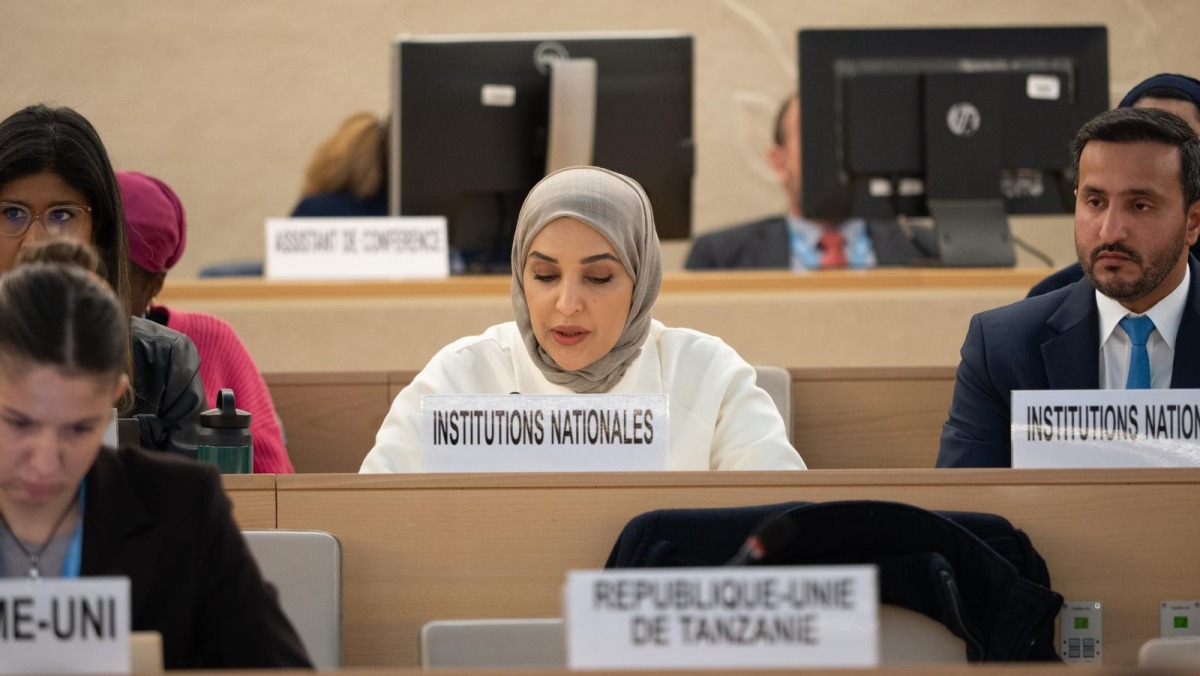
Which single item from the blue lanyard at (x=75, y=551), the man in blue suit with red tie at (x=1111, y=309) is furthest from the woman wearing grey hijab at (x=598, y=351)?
the blue lanyard at (x=75, y=551)

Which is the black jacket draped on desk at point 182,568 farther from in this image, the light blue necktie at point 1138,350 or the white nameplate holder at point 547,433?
the light blue necktie at point 1138,350

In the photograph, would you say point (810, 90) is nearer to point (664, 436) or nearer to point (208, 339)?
point (208, 339)

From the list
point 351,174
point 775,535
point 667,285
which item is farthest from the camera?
point 351,174

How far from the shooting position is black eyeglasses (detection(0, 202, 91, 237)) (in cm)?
255

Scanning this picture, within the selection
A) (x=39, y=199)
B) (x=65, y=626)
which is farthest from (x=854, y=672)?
(x=39, y=199)

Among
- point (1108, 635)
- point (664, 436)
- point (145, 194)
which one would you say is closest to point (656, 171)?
point (145, 194)

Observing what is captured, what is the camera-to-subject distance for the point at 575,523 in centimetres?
203

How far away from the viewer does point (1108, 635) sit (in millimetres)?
1986

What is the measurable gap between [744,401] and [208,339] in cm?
105

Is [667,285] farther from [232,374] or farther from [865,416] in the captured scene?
[232,374]

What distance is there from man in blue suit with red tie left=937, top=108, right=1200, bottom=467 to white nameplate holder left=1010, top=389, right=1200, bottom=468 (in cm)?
36

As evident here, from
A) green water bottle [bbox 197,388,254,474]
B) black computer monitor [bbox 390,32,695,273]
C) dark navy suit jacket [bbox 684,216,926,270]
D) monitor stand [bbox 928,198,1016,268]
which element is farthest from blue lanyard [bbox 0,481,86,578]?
dark navy suit jacket [bbox 684,216,926,270]

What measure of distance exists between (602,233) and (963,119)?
5.92 feet

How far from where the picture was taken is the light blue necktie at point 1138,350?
256cm
